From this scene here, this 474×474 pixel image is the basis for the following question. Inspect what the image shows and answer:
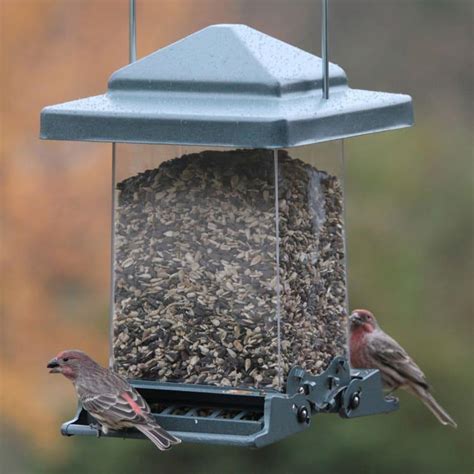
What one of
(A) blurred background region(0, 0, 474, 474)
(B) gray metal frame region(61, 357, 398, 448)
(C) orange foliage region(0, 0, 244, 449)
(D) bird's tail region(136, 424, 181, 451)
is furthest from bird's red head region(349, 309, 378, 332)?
(C) orange foliage region(0, 0, 244, 449)

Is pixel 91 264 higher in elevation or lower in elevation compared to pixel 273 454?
higher

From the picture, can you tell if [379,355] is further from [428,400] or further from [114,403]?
[114,403]

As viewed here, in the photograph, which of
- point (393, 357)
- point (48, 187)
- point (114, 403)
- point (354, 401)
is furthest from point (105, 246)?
point (114, 403)

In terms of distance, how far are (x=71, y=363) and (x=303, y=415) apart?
1.22 metres

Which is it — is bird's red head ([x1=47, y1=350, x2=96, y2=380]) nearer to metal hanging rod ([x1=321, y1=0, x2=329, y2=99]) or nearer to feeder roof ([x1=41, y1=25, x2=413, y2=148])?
feeder roof ([x1=41, y1=25, x2=413, y2=148])

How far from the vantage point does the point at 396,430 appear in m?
11.6

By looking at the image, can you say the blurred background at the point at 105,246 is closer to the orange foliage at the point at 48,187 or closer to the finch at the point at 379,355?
the orange foliage at the point at 48,187

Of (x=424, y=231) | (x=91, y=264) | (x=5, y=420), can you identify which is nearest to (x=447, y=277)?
(x=424, y=231)

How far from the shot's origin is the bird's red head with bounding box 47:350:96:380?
21.2ft

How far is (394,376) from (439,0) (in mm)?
10960

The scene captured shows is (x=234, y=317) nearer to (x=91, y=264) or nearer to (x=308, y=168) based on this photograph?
(x=308, y=168)

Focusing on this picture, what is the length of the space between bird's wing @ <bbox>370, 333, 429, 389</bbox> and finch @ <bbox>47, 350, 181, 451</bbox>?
6.37 feet

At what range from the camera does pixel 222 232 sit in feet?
19.9

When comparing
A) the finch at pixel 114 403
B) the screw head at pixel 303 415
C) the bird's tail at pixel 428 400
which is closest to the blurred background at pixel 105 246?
the bird's tail at pixel 428 400
